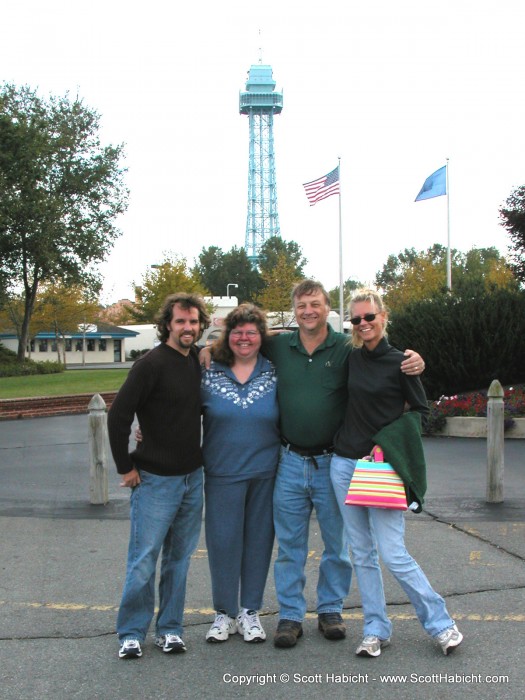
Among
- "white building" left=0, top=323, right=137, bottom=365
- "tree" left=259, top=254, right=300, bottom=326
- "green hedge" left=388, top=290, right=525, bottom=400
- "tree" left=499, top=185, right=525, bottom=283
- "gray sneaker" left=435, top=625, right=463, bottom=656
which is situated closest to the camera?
"gray sneaker" left=435, top=625, right=463, bottom=656

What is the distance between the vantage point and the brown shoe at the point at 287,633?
4.30m

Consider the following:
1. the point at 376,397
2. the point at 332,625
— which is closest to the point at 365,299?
the point at 376,397

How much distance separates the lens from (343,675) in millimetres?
3938

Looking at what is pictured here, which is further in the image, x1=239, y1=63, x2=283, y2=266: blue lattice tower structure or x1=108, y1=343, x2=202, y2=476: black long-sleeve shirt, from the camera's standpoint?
x1=239, y1=63, x2=283, y2=266: blue lattice tower structure

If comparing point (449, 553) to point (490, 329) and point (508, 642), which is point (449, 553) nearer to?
point (508, 642)

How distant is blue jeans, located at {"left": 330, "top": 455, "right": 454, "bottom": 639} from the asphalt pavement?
174 millimetres

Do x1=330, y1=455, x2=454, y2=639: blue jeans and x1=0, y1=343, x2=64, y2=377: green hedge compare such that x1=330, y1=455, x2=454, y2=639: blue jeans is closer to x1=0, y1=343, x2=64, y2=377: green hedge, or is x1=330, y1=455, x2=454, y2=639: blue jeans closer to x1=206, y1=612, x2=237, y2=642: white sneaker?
x1=206, y1=612, x2=237, y2=642: white sneaker

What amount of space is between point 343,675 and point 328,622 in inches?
21.8

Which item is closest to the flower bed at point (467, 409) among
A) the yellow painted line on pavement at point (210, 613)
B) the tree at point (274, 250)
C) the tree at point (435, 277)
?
the tree at point (435, 277)

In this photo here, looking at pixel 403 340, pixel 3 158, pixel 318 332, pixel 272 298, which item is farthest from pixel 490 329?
pixel 272 298

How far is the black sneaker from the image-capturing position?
13.7 feet

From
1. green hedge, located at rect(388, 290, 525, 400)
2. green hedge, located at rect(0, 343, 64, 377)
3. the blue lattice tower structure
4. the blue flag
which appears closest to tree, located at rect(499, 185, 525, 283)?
green hedge, located at rect(388, 290, 525, 400)

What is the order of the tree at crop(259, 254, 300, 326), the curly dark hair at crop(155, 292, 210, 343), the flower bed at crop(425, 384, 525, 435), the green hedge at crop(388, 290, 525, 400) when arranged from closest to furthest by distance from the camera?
the curly dark hair at crop(155, 292, 210, 343), the flower bed at crop(425, 384, 525, 435), the green hedge at crop(388, 290, 525, 400), the tree at crop(259, 254, 300, 326)

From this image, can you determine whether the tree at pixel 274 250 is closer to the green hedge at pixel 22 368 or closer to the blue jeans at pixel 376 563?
the green hedge at pixel 22 368
